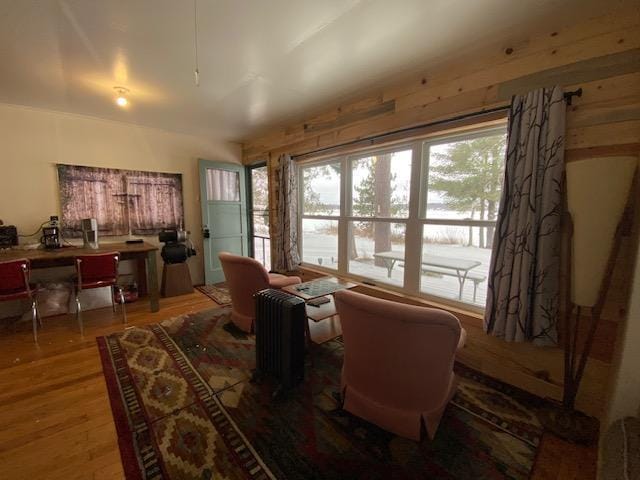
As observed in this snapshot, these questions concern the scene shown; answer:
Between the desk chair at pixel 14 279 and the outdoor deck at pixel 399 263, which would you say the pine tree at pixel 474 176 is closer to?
the outdoor deck at pixel 399 263

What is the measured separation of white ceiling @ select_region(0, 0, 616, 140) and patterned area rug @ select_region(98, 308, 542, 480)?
2358 mm

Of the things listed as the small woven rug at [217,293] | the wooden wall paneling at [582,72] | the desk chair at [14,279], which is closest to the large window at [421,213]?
the wooden wall paneling at [582,72]

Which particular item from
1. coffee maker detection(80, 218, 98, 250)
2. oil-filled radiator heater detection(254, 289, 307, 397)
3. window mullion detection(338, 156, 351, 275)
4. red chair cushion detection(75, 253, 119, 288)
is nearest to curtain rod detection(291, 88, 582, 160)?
window mullion detection(338, 156, 351, 275)

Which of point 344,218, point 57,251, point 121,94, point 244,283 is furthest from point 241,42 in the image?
point 57,251

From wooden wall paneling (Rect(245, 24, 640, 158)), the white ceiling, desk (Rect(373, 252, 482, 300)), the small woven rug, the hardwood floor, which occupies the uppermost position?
the white ceiling

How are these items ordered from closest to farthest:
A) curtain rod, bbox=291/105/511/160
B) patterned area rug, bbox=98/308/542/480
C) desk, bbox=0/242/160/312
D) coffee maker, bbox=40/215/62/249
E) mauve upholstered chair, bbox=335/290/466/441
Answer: mauve upholstered chair, bbox=335/290/466/441 < patterned area rug, bbox=98/308/542/480 < curtain rod, bbox=291/105/511/160 < desk, bbox=0/242/160/312 < coffee maker, bbox=40/215/62/249

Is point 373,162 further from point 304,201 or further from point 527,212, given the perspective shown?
point 527,212

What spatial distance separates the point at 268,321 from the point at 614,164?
6.88 ft

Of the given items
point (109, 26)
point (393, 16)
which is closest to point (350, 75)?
point (393, 16)

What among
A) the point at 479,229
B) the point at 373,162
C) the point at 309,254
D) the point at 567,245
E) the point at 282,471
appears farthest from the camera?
the point at 309,254

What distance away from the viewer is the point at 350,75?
2.22 metres

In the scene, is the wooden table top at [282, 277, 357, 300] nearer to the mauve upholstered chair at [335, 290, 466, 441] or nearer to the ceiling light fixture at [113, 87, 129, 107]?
the mauve upholstered chair at [335, 290, 466, 441]

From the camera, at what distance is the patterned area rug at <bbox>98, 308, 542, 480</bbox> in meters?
1.26

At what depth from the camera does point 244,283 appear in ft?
7.82
